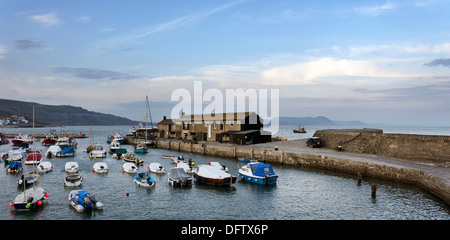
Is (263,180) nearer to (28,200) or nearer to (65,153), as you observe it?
(28,200)

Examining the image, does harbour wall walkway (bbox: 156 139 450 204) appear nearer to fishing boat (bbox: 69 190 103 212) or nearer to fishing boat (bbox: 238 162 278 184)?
fishing boat (bbox: 238 162 278 184)

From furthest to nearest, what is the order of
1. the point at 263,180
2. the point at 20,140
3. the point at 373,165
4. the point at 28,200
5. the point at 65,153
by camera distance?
the point at 20,140 → the point at 65,153 → the point at 373,165 → the point at 263,180 → the point at 28,200

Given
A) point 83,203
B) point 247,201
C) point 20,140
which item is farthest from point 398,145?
point 20,140

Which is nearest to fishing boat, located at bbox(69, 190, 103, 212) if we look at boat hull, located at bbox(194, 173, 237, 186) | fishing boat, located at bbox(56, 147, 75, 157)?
boat hull, located at bbox(194, 173, 237, 186)

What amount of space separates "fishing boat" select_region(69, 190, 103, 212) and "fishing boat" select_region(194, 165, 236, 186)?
515 inches

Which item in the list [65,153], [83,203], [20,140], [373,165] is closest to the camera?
[83,203]

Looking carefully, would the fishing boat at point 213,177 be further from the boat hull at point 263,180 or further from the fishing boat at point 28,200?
the fishing boat at point 28,200

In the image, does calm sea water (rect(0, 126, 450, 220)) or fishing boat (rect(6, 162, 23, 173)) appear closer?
calm sea water (rect(0, 126, 450, 220))

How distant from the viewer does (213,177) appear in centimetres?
3412

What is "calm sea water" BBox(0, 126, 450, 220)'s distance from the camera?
24.2 meters

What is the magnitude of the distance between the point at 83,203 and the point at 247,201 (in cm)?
1530

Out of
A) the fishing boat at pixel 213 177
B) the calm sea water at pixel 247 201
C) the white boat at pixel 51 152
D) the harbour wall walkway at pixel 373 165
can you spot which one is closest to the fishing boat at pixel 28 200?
the calm sea water at pixel 247 201

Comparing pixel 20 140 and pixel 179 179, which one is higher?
pixel 179 179
